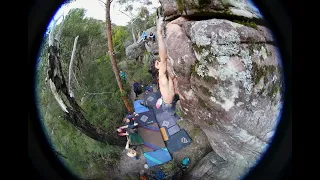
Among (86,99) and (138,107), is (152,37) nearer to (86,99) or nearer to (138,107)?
(138,107)

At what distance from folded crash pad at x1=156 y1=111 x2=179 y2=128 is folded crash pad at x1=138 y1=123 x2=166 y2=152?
57 millimetres

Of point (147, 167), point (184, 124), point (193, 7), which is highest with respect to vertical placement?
point (193, 7)

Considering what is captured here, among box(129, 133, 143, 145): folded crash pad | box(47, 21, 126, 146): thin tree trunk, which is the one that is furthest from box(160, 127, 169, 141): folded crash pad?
box(47, 21, 126, 146): thin tree trunk

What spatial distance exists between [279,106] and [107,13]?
1.86 m

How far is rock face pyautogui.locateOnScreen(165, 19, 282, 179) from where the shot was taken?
256 centimetres

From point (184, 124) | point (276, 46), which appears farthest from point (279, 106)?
point (184, 124)

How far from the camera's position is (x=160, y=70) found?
2791mm

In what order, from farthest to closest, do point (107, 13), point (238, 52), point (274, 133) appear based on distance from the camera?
1. point (274, 133)
2. point (107, 13)
3. point (238, 52)

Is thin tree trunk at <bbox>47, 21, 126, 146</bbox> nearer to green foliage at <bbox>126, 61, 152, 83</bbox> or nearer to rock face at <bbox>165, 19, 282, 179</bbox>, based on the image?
green foliage at <bbox>126, 61, 152, 83</bbox>

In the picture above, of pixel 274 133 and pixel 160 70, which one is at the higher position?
pixel 160 70

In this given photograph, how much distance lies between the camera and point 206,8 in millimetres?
2695

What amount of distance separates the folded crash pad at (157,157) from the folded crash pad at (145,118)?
303 millimetres

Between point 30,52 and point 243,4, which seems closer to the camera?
point 243,4

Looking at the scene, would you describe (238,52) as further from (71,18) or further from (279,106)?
(71,18)
